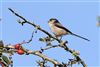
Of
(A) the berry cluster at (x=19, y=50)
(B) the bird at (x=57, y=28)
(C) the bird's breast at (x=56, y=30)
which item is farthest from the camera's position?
(B) the bird at (x=57, y=28)

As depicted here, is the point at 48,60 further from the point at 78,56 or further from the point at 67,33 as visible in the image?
the point at 67,33

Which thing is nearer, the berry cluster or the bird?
the berry cluster

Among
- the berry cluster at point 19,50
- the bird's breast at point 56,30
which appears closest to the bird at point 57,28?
the bird's breast at point 56,30

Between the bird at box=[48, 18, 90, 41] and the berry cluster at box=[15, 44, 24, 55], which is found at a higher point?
the bird at box=[48, 18, 90, 41]

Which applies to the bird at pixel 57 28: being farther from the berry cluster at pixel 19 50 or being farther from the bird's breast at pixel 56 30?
the berry cluster at pixel 19 50

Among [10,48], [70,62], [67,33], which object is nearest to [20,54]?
[10,48]

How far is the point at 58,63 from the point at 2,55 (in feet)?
2.66

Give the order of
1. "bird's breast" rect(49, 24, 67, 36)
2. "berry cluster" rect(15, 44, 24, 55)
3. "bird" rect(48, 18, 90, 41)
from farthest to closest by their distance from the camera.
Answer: "bird" rect(48, 18, 90, 41)
"bird's breast" rect(49, 24, 67, 36)
"berry cluster" rect(15, 44, 24, 55)

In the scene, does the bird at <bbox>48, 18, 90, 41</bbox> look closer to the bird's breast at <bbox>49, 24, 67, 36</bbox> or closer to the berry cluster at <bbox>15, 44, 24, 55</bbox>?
the bird's breast at <bbox>49, 24, 67, 36</bbox>

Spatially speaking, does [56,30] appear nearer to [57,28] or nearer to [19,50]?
[57,28]

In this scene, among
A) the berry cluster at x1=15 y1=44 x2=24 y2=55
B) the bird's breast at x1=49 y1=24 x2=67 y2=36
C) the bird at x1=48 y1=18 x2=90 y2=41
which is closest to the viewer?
the berry cluster at x1=15 y1=44 x2=24 y2=55

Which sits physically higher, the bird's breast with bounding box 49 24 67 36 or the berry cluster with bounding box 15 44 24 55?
the bird's breast with bounding box 49 24 67 36

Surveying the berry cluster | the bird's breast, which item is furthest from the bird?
the berry cluster

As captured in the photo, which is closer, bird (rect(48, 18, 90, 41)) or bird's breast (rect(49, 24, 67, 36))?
bird's breast (rect(49, 24, 67, 36))
